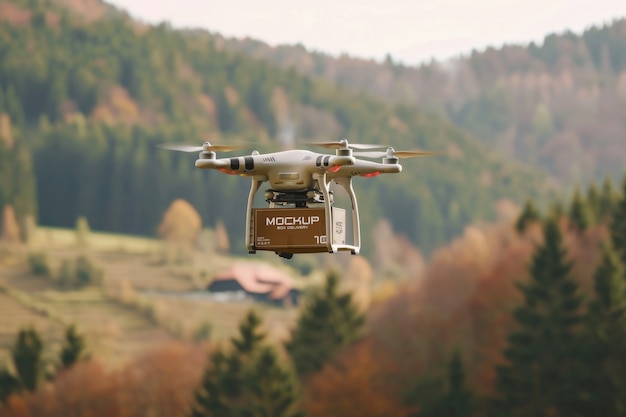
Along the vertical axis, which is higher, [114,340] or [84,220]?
[84,220]

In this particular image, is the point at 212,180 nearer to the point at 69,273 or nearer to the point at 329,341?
the point at 69,273

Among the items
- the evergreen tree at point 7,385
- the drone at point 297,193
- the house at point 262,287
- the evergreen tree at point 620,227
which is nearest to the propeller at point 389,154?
the drone at point 297,193

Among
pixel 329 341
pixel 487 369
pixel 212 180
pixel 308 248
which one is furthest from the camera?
pixel 212 180

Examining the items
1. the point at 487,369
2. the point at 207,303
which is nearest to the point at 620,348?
the point at 487,369

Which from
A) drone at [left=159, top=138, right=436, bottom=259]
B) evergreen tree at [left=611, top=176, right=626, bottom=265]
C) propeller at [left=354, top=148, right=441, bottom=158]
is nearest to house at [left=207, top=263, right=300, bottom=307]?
evergreen tree at [left=611, top=176, right=626, bottom=265]

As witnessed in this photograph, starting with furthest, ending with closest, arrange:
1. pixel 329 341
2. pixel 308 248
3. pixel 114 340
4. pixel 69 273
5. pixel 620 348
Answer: pixel 69 273 → pixel 114 340 → pixel 329 341 → pixel 620 348 → pixel 308 248

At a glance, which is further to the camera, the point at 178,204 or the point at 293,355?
the point at 178,204

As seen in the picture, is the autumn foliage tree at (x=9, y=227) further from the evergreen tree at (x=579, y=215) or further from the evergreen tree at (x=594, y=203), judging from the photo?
the evergreen tree at (x=579, y=215)
